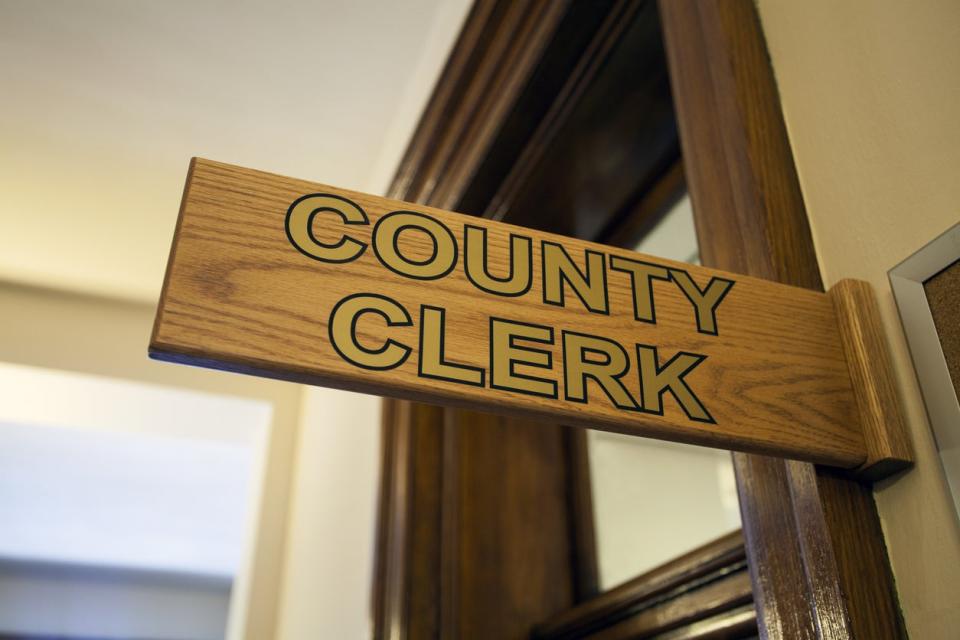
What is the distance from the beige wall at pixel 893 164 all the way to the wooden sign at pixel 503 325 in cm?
4

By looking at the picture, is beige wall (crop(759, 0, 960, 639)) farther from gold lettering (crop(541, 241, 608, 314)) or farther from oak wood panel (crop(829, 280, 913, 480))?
gold lettering (crop(541, 241, 608, 314))

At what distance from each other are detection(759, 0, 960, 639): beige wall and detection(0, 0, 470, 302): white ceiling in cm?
104

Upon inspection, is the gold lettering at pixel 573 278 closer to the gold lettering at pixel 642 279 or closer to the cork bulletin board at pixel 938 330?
the gold lettering at pixel 642 279

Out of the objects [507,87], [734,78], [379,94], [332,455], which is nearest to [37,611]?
[332,455]

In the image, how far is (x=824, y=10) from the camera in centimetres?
84

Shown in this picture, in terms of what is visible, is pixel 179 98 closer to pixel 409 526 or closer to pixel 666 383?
pixel 409 526

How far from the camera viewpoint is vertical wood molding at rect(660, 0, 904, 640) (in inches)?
25.7

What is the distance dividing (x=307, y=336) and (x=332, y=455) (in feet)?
6.27

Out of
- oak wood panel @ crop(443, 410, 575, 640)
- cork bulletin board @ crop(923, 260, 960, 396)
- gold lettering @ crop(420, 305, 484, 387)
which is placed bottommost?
gold lettering @ crop(420, 305, 484, 387)

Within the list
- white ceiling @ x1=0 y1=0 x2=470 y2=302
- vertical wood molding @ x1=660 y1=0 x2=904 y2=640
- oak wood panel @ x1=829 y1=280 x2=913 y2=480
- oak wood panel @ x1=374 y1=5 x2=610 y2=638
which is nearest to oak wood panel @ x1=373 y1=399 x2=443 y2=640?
oak wood panel @ x1=374 y1=5 x2=610 y2=638

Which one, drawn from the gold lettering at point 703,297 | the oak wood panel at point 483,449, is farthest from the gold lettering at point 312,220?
the oak wood panel at point 483,449

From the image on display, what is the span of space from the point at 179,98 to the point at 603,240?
1048mm

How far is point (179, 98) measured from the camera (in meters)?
2.12

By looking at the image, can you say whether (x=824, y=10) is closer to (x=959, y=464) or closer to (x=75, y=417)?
(x=959, y=464)
